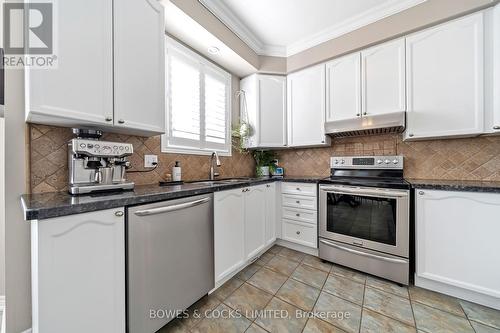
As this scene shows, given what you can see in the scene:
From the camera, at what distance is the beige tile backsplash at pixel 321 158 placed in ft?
3.93

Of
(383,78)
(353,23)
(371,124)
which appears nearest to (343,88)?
(383,78)

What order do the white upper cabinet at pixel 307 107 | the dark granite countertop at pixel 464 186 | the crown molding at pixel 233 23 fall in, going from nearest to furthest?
the dark granite countertop at pixel 464 186 < the crown molding at pixel 233 23 < the white upper cabinet at pixel 307 107

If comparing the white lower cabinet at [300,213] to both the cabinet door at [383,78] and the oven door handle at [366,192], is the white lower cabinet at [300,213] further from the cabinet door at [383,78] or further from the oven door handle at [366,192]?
the cabinet door at [383,78]

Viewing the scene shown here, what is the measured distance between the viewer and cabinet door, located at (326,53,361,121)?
2.20 metres

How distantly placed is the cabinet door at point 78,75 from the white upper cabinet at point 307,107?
2.13 m

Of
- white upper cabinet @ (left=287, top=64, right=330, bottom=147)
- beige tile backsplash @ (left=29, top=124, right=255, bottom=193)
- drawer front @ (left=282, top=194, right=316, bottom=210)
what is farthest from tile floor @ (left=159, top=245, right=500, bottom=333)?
white upper cabinet @ (left=287, top=64, right=330, bottom=147)

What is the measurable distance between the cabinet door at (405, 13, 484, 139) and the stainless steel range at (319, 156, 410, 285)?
19.5 inches

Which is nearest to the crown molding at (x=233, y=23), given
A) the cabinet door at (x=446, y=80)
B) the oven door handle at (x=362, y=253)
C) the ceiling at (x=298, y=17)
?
the ceiling at (x=298, y=17)

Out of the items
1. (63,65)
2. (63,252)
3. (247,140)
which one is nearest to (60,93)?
(63,65)

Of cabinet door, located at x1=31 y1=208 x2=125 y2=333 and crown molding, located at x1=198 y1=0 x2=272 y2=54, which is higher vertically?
→ crown molding, located at x1=198 y1=0 x2=272 y2=54

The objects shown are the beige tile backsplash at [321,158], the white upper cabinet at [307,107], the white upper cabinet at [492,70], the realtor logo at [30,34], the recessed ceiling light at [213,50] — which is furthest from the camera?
the white upper cabinet at [307,107]

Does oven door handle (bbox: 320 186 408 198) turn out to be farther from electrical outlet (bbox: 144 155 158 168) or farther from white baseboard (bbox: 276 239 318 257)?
electrical outlet (bbox: 144 155 158 168)

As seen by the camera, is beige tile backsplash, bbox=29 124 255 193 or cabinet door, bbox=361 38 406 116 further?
cabinet door, bbox=361 38 406 116

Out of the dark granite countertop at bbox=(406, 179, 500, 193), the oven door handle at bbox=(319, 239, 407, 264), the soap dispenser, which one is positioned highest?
the soap dispenser
